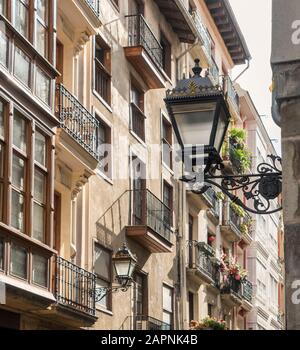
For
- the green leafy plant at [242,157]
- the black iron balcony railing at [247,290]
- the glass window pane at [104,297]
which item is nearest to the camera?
the glass window pane at [104,297]

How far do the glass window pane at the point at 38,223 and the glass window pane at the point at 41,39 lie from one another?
8.63ft

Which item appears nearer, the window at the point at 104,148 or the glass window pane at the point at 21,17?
the glass window pane at the point at 21,17

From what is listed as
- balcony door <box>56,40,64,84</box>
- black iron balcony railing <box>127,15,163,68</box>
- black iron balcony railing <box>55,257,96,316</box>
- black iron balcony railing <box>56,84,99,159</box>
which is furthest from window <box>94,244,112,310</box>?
black iron balcony railing <box>127,15,163,68</box>

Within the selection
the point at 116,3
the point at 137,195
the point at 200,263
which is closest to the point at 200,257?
the point at 200,263

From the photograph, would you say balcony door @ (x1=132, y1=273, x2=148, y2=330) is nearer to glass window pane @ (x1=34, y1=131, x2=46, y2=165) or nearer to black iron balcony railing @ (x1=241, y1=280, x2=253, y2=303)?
→ glass window pane @ (x1=34, y1=131, x2=46, y2=165)

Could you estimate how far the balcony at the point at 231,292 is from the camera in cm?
3431

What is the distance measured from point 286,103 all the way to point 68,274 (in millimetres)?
12517

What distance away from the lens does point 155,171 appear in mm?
26688

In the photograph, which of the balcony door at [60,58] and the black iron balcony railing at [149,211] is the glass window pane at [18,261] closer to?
the balcony door at [60,58]

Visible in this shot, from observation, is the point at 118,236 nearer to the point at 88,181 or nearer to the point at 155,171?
the point at 88,181

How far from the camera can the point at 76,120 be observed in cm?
1947

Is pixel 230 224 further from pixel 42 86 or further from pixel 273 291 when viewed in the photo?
pixel 42 86

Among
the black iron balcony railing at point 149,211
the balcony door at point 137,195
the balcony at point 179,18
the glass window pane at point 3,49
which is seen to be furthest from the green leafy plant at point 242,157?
the glass window pane at point 3,49
